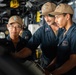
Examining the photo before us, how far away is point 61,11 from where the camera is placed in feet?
10.2

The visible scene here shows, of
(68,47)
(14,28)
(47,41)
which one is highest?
(68,47)

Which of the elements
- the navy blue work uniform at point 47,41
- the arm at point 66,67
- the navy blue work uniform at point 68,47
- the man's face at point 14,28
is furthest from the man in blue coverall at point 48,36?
the arm at point 66,67

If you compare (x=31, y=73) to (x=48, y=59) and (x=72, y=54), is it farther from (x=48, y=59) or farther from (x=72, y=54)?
(x=48, y=59)

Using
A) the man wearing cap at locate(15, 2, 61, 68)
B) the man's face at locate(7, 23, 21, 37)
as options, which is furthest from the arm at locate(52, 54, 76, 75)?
the man's face at locate(7, 23, 21, 37)

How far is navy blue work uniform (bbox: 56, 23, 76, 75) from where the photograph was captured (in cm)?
292

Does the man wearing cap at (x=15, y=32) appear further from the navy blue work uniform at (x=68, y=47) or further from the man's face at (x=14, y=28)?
the navy blue work uniform at (x=68, y=47)

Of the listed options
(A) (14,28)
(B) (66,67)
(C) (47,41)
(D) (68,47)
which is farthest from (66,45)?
(A) (14,28)

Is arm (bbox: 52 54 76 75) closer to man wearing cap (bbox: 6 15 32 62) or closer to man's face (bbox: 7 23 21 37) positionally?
man wearing cap (bbox: 6 15 32 62)

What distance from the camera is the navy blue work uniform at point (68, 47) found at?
9.58 feet

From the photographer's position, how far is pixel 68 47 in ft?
9.75

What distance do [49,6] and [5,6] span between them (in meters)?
7.26

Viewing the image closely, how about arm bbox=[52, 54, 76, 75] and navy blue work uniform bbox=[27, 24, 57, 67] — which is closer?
arm bbox=[52, 54, 76, 75]

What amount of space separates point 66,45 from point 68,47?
3 centimetres

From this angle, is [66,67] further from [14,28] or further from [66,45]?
[14,28]
